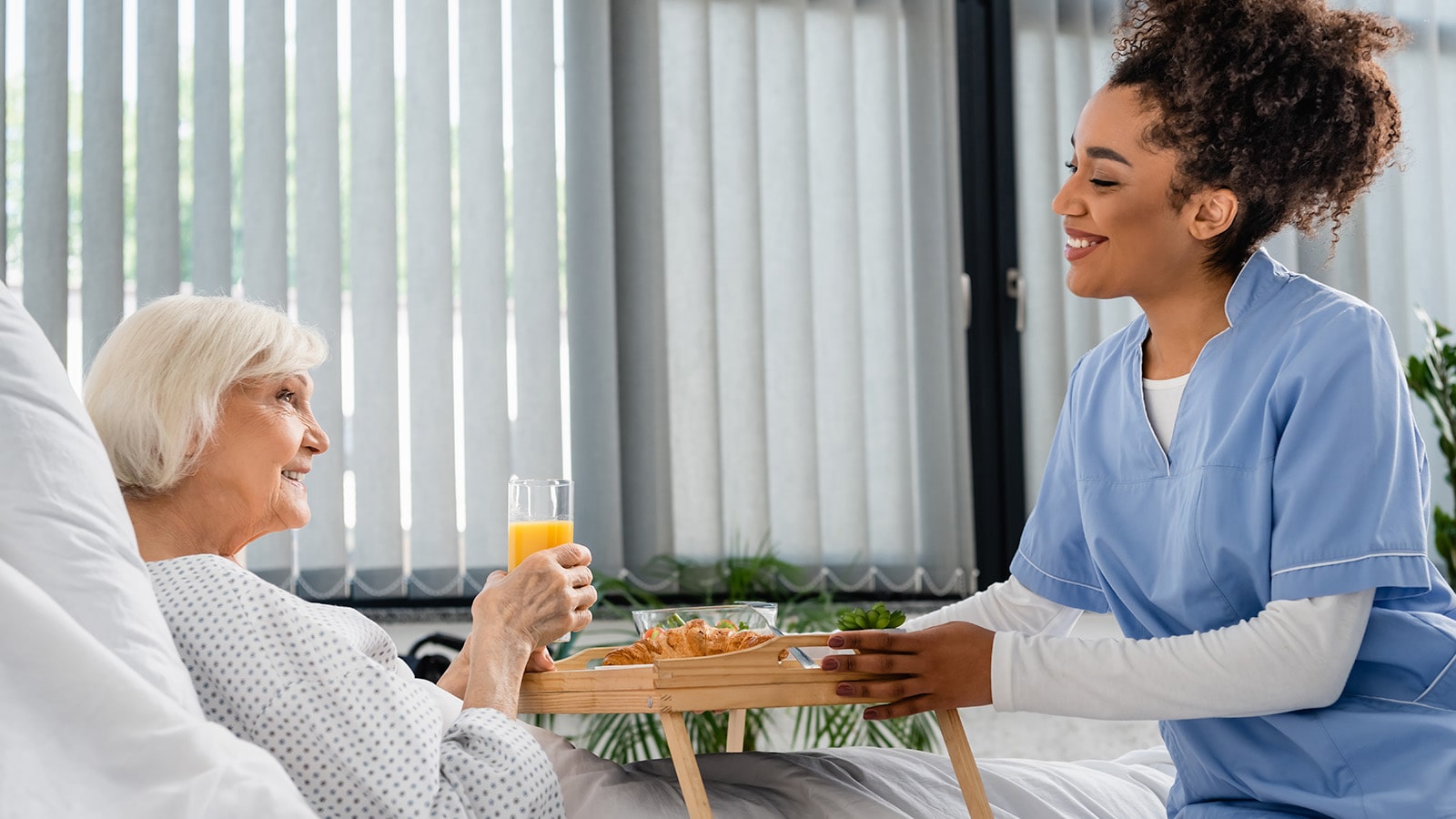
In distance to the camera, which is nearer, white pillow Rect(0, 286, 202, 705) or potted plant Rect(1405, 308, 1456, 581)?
white pillow Rect(0, 286, 202, 705)

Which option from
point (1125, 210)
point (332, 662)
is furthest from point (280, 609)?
point (1125, 210)

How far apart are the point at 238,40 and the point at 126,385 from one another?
1530 mm

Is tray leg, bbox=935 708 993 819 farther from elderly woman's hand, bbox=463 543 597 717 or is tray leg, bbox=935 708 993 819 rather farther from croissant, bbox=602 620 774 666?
elderly woman's hand, bbox=463 543 597 717

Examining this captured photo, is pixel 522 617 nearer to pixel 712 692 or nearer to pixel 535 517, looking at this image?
pixel 535 517

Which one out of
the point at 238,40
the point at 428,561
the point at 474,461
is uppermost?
the point at 238,40

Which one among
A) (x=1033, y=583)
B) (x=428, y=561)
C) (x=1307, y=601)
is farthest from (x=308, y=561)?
(x=1307, y=601)

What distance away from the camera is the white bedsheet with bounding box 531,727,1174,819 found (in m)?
1.32

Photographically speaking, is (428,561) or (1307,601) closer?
(1307,601)

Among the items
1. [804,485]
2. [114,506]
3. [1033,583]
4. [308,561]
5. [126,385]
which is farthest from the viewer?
[804,485]

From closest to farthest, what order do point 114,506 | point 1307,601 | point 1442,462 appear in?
point 114,506, point 1307,601, point 1442,462

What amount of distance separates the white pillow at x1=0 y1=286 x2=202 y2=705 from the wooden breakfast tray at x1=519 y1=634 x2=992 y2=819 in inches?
16.8

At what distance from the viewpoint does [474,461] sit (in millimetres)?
2623

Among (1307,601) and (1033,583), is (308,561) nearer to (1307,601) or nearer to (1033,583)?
(1033,583)

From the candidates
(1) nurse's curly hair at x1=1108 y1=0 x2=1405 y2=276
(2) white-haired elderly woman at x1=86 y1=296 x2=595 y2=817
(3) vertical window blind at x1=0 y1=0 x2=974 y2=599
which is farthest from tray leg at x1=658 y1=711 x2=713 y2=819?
(3) vertical window blind at x1=0 y1=0 x2=974 y2=599
